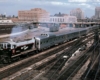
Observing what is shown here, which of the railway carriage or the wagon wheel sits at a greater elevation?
the railway carriage

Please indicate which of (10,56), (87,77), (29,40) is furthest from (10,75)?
(29,40)

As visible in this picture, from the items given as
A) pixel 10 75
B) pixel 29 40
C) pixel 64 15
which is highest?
pixel 64 15

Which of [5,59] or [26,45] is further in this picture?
[26,45]

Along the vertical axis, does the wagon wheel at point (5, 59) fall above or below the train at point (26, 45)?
below

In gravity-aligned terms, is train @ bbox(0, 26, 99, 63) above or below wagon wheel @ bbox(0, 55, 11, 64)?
above

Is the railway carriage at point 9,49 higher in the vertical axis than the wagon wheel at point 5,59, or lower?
higher

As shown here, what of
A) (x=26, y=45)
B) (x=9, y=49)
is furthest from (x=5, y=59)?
(x=26, y=45)

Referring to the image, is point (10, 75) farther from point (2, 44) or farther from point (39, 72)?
point (2, 44)

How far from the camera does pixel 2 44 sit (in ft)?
35.0

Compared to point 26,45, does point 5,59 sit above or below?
below

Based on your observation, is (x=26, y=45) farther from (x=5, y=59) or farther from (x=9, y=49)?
(x=5, y=59)

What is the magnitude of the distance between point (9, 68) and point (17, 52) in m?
1.46

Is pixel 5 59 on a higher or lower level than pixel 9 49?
lower

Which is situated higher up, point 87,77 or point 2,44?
point 2,44
